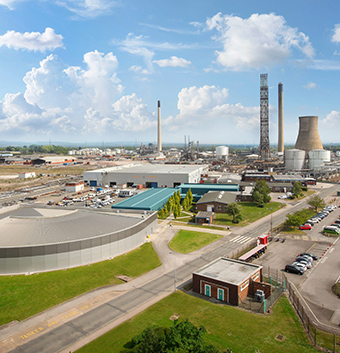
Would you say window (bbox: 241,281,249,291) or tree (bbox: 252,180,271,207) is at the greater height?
tree (bbox: 252,180,271,207)

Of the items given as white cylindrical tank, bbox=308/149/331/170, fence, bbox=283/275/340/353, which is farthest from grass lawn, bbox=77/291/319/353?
white cylindrical tank, bbox=308/149/331/170

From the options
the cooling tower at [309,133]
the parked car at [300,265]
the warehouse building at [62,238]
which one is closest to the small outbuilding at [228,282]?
the parked car at [300,265]

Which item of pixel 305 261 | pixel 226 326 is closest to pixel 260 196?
pixel 305 261

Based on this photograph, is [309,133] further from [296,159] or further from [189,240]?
[189,240]

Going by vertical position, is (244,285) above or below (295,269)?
above

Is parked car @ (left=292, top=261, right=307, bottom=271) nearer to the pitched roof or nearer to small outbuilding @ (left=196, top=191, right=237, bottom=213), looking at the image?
small outbuilding @ (left=196, top=191, right=237, bottom=213)

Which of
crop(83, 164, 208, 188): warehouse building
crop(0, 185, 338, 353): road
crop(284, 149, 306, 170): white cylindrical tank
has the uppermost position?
crop(284, 149, 306, 170): white cylindrical tank

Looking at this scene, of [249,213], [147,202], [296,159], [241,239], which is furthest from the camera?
[296,159]
